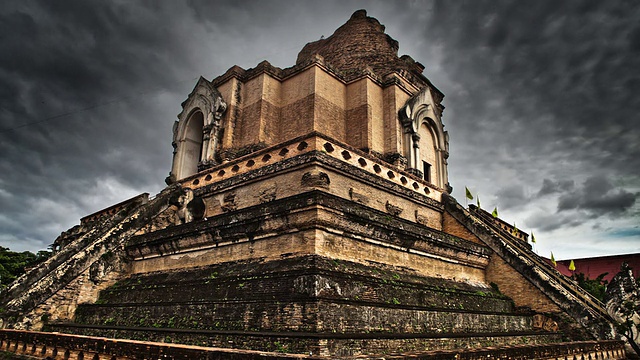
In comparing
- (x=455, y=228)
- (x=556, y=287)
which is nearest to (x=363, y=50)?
(x=455, y=228)

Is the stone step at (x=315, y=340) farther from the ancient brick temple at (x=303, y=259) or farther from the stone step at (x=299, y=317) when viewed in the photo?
the stone step at (x=299, y=317)

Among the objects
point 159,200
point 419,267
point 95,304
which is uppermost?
point 159,200

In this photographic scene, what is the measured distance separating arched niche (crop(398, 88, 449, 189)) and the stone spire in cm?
151

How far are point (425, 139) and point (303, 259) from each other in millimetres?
10569

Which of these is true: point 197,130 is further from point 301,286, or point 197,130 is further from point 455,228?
point 301,286

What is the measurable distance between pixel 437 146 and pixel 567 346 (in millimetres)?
10265

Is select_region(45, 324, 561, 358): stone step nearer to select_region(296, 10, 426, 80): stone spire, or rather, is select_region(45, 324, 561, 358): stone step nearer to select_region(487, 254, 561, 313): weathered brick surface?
select_region(487, 254, 561, 313): weathered brick surface

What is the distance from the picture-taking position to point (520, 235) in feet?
65.6

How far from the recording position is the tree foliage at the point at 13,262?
23.4m

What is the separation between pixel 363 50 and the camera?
17.1 metres

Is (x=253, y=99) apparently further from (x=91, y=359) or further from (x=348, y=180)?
(x=91, y=359)

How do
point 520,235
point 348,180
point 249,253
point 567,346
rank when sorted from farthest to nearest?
point 520,235 → point 348,180 → point 249,253 → point 567,346

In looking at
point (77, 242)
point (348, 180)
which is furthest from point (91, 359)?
point (348, 180)

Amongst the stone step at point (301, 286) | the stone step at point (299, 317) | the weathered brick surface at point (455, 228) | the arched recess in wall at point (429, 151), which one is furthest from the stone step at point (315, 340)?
the arched recess in wall at point (429, 151)
